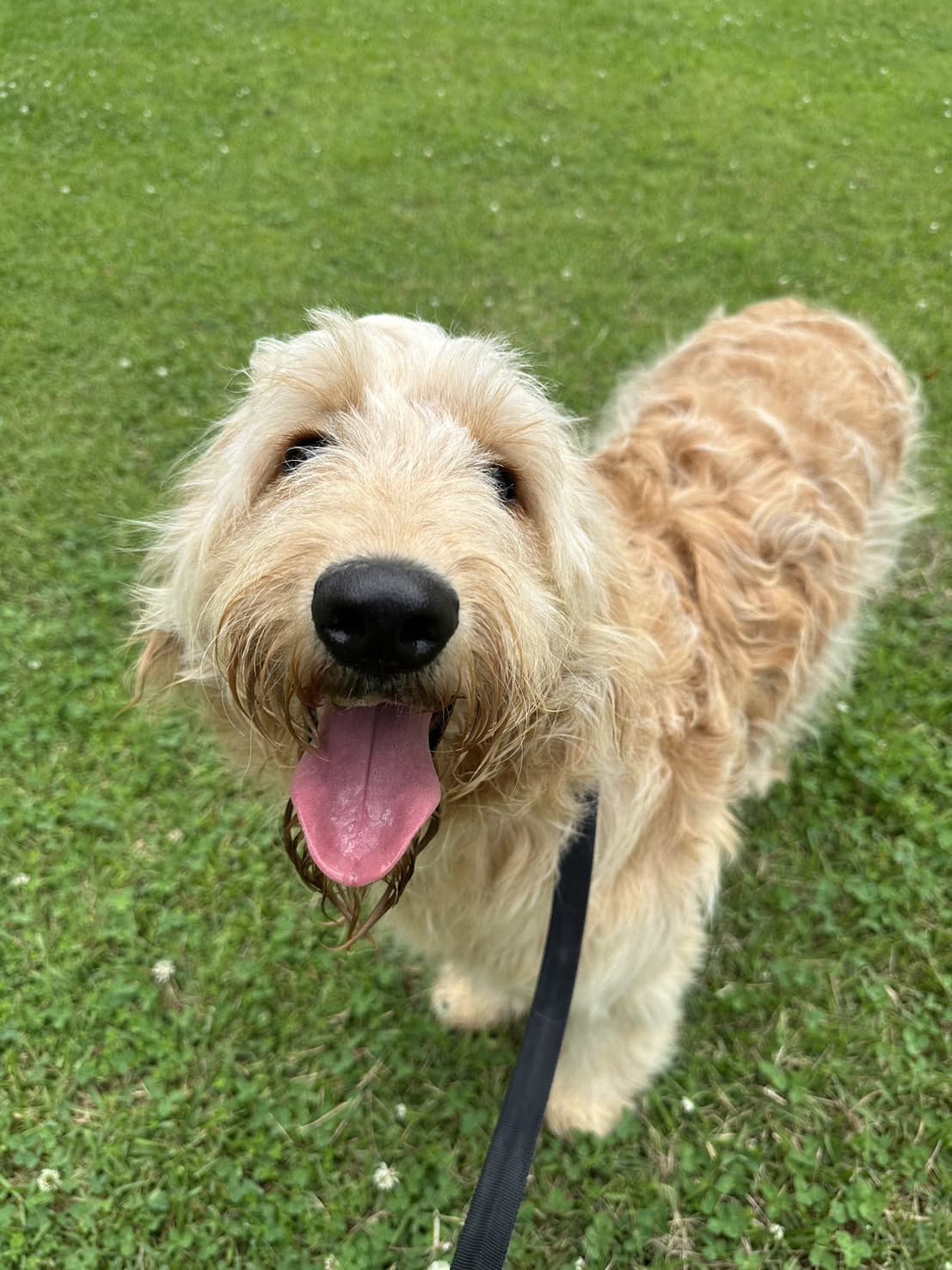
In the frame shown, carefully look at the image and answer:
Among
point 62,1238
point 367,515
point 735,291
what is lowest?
point 62,1238

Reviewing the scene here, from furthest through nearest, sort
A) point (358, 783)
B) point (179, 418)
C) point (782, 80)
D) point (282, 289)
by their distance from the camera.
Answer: point (782, 80) → point (282, 289) → point (179, 418) → point (358, 783)

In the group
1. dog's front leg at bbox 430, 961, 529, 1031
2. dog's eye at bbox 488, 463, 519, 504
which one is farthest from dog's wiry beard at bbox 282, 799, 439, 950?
dog's front leg at bbox 430, 961, 529, 1031

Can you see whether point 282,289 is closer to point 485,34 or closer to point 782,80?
point 485,34

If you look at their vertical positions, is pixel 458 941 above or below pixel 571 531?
below

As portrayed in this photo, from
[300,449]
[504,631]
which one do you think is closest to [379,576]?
[504,631]

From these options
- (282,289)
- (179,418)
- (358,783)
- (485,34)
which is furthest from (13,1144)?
(485,34)

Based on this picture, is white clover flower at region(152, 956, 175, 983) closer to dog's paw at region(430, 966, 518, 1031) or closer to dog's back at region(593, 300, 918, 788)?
dog's paw at region(430, 966, 518, 1031)

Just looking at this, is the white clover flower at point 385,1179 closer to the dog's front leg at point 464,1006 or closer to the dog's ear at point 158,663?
the dog's front leg at point 464,1006

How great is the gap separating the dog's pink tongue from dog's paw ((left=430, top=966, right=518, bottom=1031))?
1.52m

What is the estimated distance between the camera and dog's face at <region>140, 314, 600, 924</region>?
1352mm

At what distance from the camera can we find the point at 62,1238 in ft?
8.09

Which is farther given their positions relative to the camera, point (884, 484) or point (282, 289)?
point (282, 289)

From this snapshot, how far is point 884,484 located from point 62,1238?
3840 millimetres

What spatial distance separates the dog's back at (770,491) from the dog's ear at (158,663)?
1.32m
